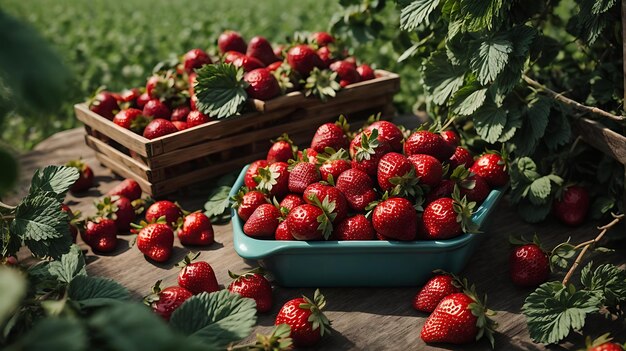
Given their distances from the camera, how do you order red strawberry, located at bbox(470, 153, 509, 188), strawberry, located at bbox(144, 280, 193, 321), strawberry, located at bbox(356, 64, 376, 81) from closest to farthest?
1. strawberry, located at bbox(144, 280, 193, 321)
2. red strawberry, located at bbox(470, 153, 509, 188)
3. strawberry, located at bbox(356, 64, 376, 81)

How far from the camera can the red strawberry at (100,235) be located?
2150 millimetres

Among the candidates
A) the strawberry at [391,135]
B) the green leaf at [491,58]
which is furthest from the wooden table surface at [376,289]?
the green leaf at [491,58]

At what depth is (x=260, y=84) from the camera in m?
2.42

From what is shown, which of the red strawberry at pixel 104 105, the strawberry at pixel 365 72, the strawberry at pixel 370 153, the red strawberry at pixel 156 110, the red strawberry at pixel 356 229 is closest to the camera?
the red strawberry at pixel 356 229

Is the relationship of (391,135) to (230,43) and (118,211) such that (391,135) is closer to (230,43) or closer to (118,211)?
(118,211)

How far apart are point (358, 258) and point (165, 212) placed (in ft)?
2.27

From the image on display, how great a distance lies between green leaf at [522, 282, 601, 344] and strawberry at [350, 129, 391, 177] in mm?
506

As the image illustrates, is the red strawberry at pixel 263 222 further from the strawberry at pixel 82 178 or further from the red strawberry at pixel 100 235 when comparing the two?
the strawberry at pixel 82 178

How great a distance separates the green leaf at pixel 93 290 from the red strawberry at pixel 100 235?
0.66 metres

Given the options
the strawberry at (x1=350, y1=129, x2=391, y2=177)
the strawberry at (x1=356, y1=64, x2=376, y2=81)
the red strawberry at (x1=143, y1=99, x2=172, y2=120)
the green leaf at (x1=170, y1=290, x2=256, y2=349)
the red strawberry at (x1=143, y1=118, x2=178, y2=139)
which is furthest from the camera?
the strawberry at (x1=356, y1=64, x2=376, y2=81)

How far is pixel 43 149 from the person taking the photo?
113 inches

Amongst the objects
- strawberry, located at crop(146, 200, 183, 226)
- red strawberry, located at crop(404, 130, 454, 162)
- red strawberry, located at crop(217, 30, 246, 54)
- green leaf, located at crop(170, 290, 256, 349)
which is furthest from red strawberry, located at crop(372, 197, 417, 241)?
red strawberry, located at crop(217, 30, 246, 54)

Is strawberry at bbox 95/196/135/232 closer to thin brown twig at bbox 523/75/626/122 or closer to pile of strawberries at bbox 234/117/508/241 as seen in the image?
pile of strawberries at bbox 234/117/508/241

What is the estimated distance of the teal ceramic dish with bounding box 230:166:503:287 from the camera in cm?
178
